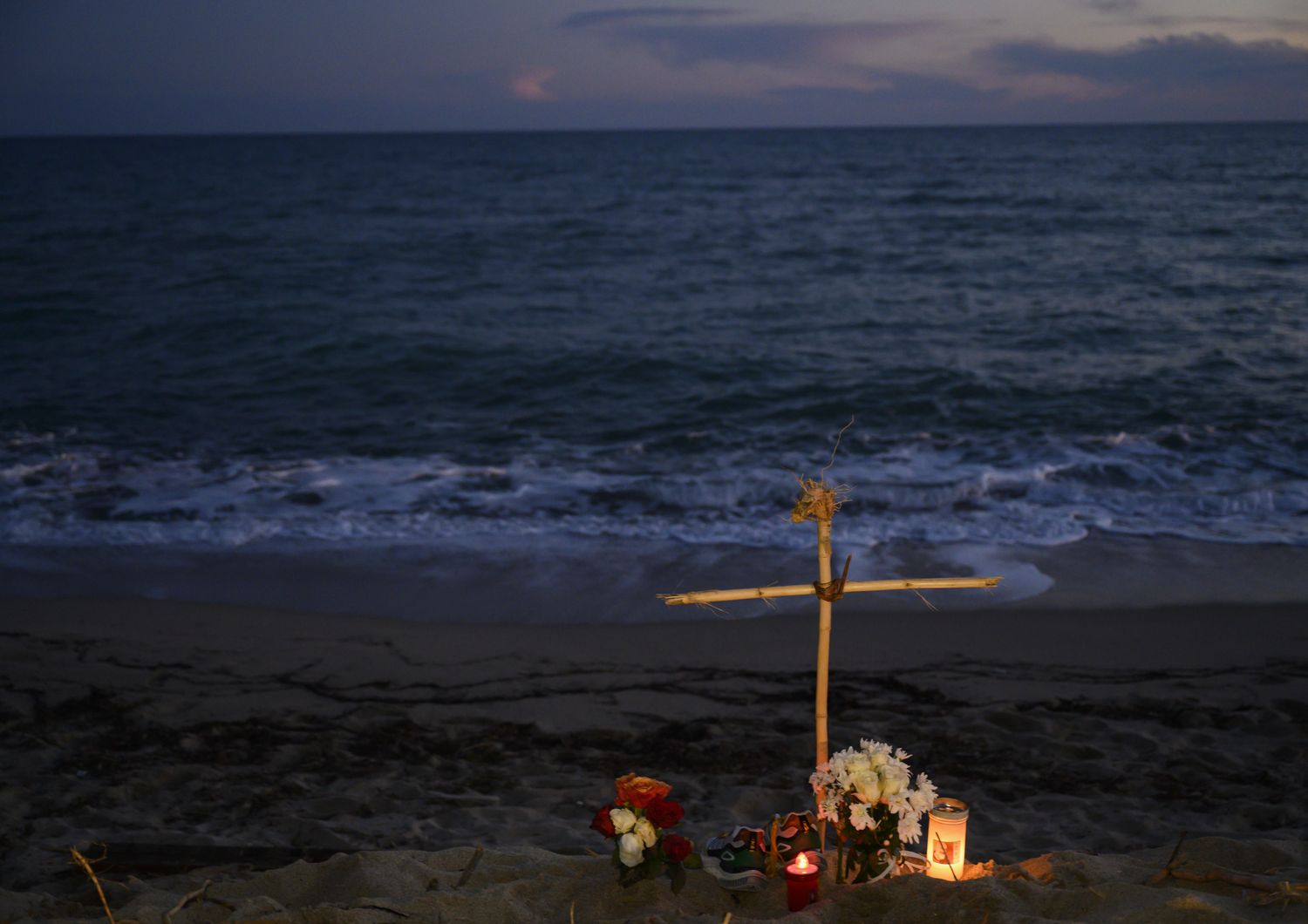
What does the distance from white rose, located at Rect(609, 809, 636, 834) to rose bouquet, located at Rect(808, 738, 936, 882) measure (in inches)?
21.9

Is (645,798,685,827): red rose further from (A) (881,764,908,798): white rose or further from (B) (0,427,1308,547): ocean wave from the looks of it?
(B) (0,427,1308,547): ocean wave

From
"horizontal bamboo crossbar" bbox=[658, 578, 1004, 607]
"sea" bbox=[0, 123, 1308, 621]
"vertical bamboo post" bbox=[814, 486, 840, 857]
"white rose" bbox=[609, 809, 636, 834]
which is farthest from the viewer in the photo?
"sea" bbox=[0, 123, 1308, 621]

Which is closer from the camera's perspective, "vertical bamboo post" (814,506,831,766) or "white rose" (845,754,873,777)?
"white rose" (845,754,873,777)

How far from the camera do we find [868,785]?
3.00 meters

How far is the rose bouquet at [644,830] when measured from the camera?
301cm

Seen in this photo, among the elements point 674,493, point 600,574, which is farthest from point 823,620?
point 674,493

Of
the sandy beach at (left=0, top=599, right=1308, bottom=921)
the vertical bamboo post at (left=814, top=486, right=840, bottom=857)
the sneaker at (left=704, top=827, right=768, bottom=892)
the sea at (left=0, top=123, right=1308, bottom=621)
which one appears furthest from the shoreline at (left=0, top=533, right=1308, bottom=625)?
the sneaker at (left=704, top=827, right=768, bottom=892)

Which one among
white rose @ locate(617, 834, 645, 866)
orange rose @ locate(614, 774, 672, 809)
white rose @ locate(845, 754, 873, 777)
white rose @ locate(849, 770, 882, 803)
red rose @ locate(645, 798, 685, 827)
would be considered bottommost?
white rose @ locate(617, 834, 645, 866)

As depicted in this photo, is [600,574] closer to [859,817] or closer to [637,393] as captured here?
[859,817]

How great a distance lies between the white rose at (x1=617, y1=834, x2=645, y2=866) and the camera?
2998mm

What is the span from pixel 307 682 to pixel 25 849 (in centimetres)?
187

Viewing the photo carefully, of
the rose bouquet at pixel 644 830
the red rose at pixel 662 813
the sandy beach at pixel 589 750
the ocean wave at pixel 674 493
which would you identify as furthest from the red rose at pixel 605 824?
the ocean wave at pixel 674 493

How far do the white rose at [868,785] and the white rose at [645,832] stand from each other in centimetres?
62

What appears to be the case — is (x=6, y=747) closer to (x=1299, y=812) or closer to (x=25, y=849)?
(x=25, y=849)
